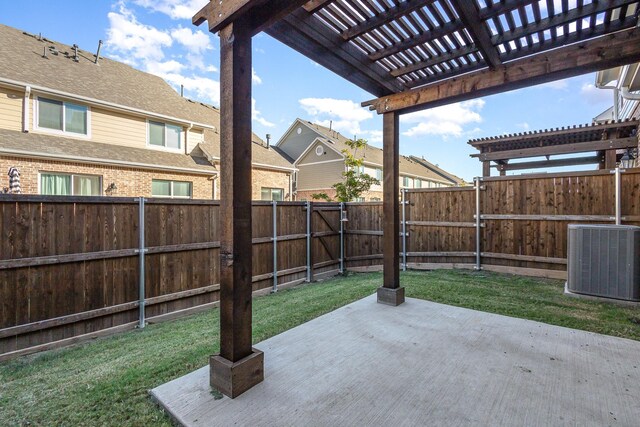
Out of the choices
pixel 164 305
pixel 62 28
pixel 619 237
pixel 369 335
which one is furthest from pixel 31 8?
pixel 619 237

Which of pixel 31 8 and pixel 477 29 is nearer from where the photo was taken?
pixel 477 29

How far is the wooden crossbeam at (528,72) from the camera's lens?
8.52 ft

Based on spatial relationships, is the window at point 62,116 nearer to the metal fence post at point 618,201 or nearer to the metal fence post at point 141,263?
the metal fence post at point 141,263

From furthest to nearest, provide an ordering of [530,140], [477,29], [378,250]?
1. [530,140]
2. [378,250]
3. [477,29]

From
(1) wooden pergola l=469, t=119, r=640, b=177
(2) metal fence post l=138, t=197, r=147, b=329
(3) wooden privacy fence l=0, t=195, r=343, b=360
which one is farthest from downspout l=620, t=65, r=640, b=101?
(2) metal fence post l=138, t=197, r=147, b=329

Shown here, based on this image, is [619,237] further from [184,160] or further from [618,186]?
[184,160]

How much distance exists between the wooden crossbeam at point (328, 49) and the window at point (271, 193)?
10311mm

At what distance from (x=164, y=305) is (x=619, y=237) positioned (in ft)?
21.1

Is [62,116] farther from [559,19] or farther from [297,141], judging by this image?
[297,141]

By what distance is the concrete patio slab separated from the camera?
1832 millimetres

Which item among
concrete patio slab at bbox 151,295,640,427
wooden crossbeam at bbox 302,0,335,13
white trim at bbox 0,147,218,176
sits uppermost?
wooden crossbeam at bbox 302,0,335,13

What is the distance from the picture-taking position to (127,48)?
12.4 meters

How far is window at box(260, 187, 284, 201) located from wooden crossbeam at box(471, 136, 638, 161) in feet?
26.9

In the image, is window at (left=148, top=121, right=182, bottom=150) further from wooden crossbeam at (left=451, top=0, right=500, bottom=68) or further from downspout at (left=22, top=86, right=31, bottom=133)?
wooden crossbeam at (left=451, top=0, right=500, bottom=68)
